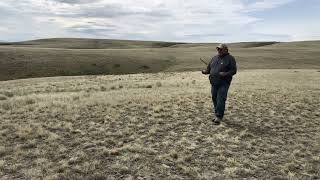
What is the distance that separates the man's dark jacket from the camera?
48.4ft

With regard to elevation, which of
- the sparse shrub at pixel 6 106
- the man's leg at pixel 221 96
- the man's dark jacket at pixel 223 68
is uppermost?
the man's dark jacket at pixel 223 68

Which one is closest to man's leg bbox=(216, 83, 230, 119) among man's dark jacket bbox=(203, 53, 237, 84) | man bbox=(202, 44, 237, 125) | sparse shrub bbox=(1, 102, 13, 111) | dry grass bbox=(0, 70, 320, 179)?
man bbox=(202, 44, 237, 125)

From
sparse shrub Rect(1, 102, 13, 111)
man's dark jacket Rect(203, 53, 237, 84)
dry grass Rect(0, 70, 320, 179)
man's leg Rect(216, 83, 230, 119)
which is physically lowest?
dry grass Rect(0, 70, 320, 179)

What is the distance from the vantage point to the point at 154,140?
12.6 metres

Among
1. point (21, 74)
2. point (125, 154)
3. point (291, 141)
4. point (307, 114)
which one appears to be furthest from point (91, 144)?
point (21, 74)

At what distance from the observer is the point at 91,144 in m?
11.9

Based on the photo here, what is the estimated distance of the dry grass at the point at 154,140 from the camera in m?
10.1

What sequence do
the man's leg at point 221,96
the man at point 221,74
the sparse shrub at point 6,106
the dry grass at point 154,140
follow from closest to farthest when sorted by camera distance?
the dry grass at point 154,140, the man at point 221,74, the man's leg at point 221,96, the sparse shrub at point 6,106

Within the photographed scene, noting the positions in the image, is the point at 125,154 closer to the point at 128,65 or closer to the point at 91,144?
the point at 91,144

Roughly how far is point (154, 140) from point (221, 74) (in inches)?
144

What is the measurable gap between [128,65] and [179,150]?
59672 millimetres

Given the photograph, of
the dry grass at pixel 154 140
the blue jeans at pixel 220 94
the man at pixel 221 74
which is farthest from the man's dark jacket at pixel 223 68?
the dry grass at pixel 154 140

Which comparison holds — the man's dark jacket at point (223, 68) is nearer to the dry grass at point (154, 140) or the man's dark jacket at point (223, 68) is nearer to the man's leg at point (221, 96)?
the man's leg at point (221, 96)

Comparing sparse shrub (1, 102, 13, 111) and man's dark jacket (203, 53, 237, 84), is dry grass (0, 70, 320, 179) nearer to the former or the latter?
sparse shrub (1, 102, 13, 111)
